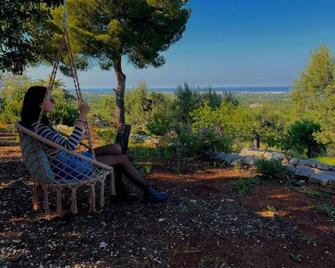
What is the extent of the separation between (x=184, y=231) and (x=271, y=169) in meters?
1.93

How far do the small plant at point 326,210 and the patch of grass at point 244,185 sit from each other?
734mm

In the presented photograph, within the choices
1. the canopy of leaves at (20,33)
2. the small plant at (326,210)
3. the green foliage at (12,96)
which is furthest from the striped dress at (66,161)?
the green foliage at (12,96)

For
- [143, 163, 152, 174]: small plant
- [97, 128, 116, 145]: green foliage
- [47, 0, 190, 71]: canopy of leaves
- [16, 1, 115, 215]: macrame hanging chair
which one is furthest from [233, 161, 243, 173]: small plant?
[47, 0, 190, 71]: canopy of leaves

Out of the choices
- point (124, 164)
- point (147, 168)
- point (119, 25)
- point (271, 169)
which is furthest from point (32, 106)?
point (119, 25)

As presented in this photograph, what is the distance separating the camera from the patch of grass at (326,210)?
125 inches

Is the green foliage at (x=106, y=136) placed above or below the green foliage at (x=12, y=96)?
below

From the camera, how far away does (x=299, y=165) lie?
4723 mm

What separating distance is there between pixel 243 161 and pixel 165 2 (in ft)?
28.6

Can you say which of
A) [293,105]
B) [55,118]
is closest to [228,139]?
[55,118]

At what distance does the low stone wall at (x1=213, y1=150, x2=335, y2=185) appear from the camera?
14.0 ft

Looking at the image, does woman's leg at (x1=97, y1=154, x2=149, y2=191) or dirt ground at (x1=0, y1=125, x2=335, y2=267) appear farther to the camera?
woman's leg at (x1=97, y1=154, x2=149, y2=191)

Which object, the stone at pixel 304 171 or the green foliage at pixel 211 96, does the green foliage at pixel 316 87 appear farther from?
the stone at pixel 304 171

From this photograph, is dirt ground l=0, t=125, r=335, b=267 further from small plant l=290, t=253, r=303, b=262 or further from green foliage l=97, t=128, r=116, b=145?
green foliage l=97, t=128, r=116, b=145

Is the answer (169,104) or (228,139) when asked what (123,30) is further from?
(169,104)
